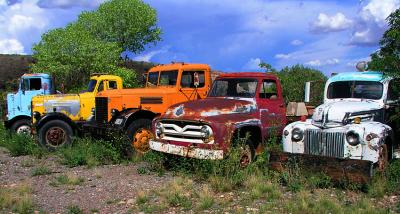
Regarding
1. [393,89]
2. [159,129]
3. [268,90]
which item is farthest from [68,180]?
[393,89]

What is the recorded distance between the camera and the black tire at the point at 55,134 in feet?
41.5

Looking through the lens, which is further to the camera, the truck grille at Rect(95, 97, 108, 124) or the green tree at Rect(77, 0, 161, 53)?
the green tree at Rect(77, 0, 161, 53)

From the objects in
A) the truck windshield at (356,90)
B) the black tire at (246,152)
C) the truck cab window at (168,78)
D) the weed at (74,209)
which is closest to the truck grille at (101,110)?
the truck cab window at (168,78)

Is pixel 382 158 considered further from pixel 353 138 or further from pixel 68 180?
pixel 68 180

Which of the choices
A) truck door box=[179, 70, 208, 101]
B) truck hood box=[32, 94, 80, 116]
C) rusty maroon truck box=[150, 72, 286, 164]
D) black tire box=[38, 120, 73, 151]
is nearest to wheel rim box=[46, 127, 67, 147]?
black tire box=[38, 120, 73, 151]

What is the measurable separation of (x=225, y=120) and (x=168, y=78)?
371 cm

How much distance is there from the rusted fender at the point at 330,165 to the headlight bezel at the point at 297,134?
0.46 metres

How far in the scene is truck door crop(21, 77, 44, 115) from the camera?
1612 cm

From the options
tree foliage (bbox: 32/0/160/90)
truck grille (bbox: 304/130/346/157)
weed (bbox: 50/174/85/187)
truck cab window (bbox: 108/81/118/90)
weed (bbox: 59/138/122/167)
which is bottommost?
weed (bbox: 50/174/85/187)

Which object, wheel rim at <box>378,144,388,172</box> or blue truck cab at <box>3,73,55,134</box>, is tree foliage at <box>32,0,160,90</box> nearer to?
blue truck cab at <box>3,73,55,134</box>

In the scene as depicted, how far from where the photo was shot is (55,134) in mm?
12734

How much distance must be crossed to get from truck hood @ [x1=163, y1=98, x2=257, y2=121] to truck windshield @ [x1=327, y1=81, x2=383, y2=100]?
6.53 feet

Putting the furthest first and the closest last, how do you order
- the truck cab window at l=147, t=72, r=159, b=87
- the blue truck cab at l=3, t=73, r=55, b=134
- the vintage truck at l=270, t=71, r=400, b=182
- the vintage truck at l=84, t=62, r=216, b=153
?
1. the blue truck cab at l=3, t=73, r=55, b=134
2. the truck cab window at l=147, t=72, r=159, b=87
3. the vintage truck at l=84, t=62, r=216, b=153
4. the vintage truck at l=270, t=71, r=400, b=182

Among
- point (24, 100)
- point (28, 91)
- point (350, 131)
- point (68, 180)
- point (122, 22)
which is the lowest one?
point (68, 180)
